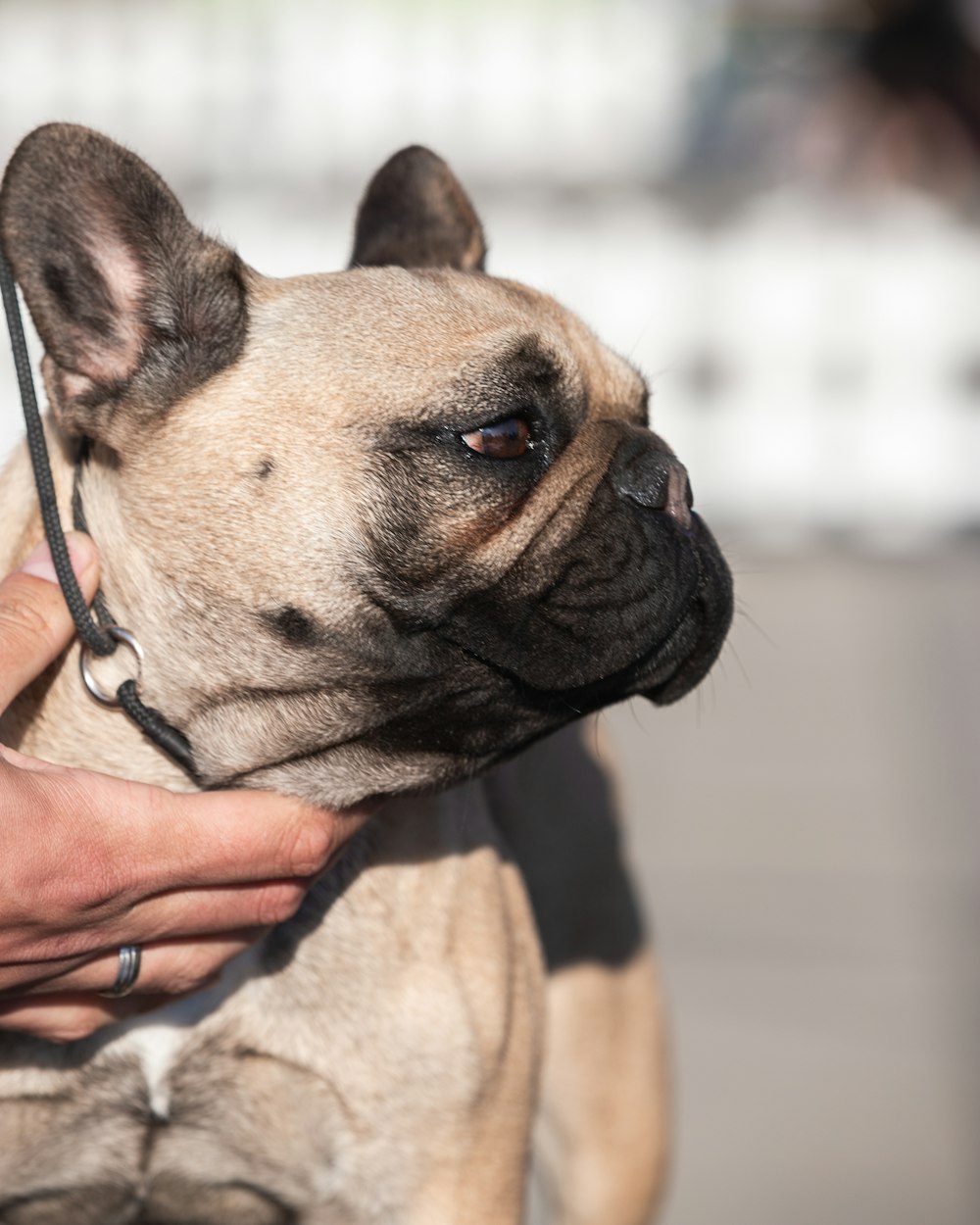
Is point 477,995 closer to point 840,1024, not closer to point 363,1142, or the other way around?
point 363,1142

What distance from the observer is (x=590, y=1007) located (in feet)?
10.3

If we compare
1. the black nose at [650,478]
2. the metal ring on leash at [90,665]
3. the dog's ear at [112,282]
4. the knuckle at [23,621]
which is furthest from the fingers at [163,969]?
the black nose at [650,478]

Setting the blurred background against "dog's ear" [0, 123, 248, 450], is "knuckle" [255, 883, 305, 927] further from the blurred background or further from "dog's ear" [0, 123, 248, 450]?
the blurred background

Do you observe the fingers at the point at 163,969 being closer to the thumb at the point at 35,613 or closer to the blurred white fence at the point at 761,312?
the thumb at the point at 35,613

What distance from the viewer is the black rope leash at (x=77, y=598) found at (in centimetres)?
225

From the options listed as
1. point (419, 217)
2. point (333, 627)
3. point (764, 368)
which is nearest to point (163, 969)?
point (333, 627)

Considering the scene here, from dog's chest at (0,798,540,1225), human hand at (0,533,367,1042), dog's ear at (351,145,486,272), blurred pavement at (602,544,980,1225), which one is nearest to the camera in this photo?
human hand at (0,533,367,1042)

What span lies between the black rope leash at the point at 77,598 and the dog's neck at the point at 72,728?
0.02 meters

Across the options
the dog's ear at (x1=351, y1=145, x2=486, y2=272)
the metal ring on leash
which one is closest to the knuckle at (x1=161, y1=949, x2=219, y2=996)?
the metal ring on leash

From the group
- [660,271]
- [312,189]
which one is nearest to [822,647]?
[660,271]

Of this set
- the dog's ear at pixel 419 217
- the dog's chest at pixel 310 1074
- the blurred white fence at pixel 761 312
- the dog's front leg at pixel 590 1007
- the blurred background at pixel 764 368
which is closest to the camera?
the dog's chest at pixel 310 1074

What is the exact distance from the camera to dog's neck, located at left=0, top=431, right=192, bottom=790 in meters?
2.32

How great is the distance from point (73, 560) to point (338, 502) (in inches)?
15.4

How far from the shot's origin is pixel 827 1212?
3715 mm
